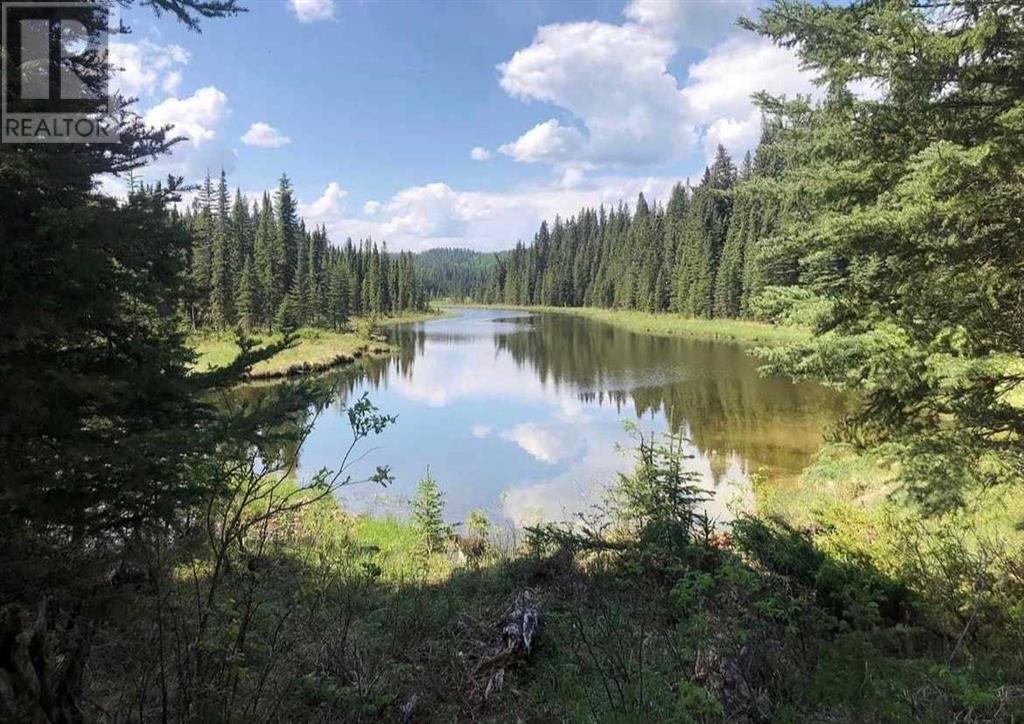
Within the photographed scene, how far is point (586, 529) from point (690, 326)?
55.4 meters

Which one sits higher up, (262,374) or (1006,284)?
(1006,284)

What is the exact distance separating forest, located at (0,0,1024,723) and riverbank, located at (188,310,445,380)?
17.1m

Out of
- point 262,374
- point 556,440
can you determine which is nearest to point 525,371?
point 262,374

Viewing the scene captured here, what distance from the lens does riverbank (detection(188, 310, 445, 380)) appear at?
30.5 meters

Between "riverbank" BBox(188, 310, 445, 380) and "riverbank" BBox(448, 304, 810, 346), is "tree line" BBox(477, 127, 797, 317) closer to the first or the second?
"riverbank" BBox(448, 304, 810, 346)

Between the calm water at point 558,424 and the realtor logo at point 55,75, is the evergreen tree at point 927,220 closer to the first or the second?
the calm water at point 558,424

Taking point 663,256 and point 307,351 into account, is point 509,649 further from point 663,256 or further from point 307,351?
point 663,256

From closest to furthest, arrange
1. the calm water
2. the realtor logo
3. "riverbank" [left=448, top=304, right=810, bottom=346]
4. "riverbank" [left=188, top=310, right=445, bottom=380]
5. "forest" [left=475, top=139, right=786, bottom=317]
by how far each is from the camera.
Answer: the realtor logo → the calm water → "riverbank" [left=188, top=310, right=445, bottom=380] → "riverbank" [left=448, top=304, right=810, bottom=346] → "forest" [left=475, top=139, right=786, bottom=317]

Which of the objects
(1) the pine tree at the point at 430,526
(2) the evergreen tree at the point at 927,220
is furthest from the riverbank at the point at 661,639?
(1) the pine tree at the point at 430,526

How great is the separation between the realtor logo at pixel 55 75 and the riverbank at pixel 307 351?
16923 mm

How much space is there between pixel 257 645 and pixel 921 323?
7194mm

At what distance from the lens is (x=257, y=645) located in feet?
11.6

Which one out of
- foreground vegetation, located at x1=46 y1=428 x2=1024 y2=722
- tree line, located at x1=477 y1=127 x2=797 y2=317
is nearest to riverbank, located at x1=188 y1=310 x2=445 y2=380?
foreground vegetation, located at x1=46 y1=428 x2=1024 y2=722

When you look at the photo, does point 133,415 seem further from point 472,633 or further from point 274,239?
point 274,239
